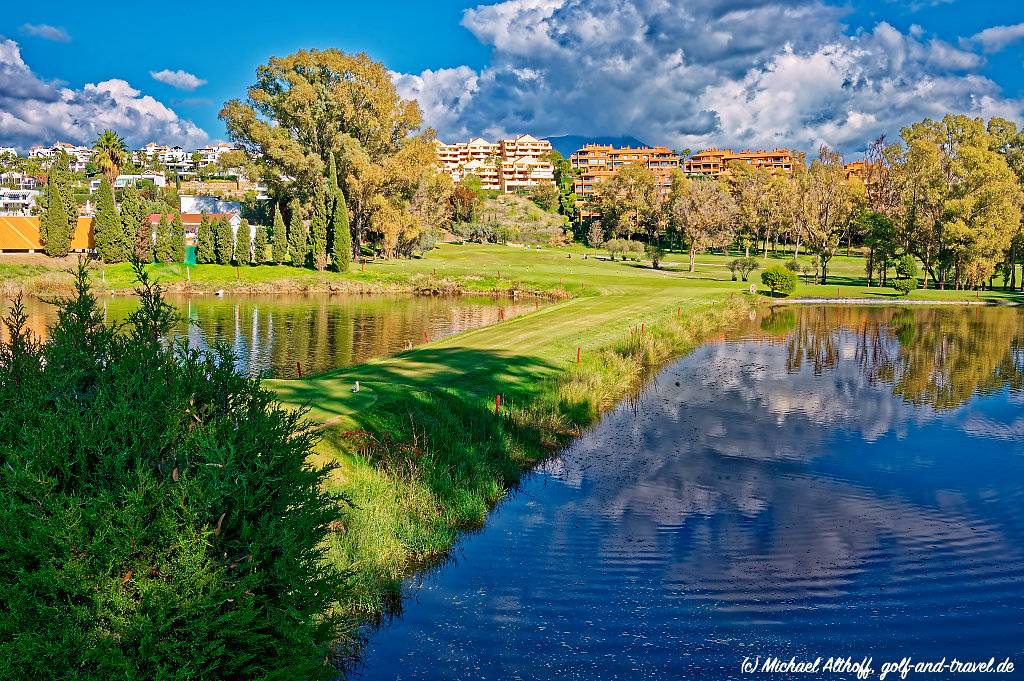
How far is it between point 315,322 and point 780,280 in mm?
35477

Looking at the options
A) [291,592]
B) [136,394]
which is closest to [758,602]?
[291,592]

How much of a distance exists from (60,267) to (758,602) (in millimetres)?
70752

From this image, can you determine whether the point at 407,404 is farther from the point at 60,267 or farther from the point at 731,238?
the point at 731,238

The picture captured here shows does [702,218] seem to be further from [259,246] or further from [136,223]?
[136,223]

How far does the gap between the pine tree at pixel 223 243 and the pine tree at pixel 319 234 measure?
7.06m

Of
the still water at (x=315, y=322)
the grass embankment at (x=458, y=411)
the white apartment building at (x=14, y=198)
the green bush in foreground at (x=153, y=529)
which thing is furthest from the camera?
the white apartment building at (x=14, y=198)

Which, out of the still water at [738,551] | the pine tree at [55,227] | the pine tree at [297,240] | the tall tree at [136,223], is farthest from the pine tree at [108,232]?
the still water at [738,551]

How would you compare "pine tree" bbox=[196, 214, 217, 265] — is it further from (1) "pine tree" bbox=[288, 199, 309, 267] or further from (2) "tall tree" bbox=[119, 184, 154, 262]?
(1) "pine tree" bbox=[288, 199, 309, 267]

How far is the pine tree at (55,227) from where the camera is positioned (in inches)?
2763

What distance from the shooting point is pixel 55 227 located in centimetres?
7025

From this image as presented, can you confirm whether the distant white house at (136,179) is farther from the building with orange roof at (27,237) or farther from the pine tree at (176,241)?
the pine tree at (176,241)

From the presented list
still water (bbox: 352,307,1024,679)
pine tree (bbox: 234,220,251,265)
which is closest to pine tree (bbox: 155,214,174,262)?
pine tree (bbox: 234,220,251,265)

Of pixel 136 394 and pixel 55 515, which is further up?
pixel 136 394

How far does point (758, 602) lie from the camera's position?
12508 millimetres
